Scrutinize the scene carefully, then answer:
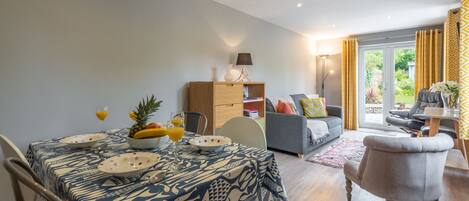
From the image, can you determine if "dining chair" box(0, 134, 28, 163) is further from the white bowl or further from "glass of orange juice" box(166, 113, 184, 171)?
"glass of orange juice" box(166, 113, 184, 171)

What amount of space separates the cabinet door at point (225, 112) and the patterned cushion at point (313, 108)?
1.92m

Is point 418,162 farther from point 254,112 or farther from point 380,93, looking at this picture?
point 380,93

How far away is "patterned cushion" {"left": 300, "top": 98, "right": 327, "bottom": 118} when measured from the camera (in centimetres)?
467

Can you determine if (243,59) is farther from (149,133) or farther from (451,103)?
(451,103)

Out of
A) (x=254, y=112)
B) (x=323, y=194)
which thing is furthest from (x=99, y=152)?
(x=254, y=112)

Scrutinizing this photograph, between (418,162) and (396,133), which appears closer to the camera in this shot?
(418,162)

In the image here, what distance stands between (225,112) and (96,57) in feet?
5.01

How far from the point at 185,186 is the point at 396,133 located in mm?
5717

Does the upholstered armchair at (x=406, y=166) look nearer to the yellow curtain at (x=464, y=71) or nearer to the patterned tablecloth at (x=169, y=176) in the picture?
the patterned tablecloth at (x=169, y=176)

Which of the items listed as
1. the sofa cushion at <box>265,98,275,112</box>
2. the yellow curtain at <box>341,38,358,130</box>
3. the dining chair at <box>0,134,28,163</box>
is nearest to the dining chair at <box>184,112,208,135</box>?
the dining chair at <box>0,134,28,163</box>

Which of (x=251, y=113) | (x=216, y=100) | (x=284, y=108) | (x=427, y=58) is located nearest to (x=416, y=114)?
(x=427, y=58)

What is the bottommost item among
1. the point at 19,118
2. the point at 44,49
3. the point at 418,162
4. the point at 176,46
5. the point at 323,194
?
the point at 323,194

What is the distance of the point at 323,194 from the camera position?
239cm

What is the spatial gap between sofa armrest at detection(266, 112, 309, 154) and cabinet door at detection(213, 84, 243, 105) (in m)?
0.82
